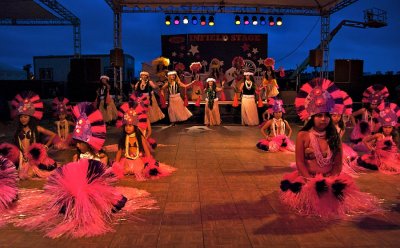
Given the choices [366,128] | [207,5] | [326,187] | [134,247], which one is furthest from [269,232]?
[207,5]

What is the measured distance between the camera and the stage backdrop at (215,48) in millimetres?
19125

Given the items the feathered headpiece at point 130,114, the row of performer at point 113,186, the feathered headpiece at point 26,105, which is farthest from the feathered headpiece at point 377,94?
the feathered headpiece at point 26,105

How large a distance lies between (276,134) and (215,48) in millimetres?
11417

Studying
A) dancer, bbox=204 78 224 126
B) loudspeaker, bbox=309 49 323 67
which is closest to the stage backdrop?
loudspeaker, bbox=309 49 323 67

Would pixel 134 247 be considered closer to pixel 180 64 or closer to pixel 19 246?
pixel 19 246

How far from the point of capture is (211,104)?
13773mm

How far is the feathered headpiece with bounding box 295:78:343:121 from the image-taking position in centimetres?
409

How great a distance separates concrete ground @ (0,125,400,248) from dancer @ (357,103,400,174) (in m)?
0.26

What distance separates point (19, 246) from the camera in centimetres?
324

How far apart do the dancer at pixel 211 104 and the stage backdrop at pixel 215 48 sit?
5453mm

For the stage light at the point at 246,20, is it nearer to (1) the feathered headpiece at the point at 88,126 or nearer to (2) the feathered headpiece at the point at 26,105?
(2) the feathered headpiece at the point at 26,105

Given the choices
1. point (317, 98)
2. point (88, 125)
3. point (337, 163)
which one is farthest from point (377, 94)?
point (88, 125)

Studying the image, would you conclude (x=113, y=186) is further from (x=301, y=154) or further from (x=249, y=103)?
(x=249, y=103)

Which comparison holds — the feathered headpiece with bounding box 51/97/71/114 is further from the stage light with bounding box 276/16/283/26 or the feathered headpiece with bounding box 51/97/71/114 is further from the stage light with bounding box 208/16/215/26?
the stage light with bounding box 276/16/283/26
